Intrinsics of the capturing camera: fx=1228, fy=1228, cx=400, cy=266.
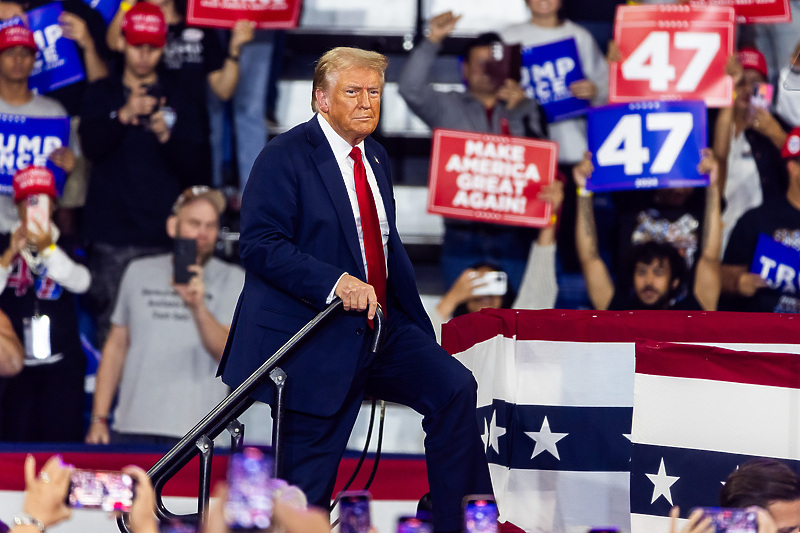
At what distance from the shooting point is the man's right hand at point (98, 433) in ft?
19.9

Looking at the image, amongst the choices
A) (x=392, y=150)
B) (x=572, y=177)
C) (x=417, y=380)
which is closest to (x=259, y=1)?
(x=392, y=150)

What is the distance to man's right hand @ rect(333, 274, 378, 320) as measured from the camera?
3.35 meters

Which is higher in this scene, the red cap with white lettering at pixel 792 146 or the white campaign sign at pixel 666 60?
the white campaign sign at pixel 666 60

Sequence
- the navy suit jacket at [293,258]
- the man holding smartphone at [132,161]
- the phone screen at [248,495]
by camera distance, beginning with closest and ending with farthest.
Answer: the phone screen at [248,495]
the navy suit jacket at [293,258]
the man holding smartphone at [132,161]

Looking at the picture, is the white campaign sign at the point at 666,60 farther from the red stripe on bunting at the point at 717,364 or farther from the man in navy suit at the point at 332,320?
the man in navy suit at the point at 332,320

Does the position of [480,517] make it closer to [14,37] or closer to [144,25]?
[144,25]

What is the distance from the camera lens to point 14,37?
640cm

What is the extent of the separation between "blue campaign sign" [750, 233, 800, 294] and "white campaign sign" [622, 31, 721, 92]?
39.7 inches

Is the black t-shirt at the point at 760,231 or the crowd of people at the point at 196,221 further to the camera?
the black t-shirt at the point at 760,231

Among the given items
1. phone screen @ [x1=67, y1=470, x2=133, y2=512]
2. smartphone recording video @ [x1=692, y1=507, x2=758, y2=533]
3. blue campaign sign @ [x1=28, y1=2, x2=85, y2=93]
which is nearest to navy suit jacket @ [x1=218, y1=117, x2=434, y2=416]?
phone screen @ [x1=67, y1=470, x2=133, y2=512]

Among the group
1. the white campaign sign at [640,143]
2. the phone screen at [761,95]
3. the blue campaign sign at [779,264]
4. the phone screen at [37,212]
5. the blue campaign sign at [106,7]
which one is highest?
the blue campaign sign at [106,7]

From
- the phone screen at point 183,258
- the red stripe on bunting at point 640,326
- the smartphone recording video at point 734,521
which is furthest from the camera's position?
the phone screen at point 183,258

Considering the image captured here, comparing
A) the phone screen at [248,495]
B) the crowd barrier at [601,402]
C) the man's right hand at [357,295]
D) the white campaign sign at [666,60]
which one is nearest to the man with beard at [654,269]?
the white campaign sign at [666,60]

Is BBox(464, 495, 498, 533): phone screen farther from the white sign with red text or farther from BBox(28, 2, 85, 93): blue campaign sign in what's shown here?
BBox(28, 2, 85, 93): blue campaign sign
